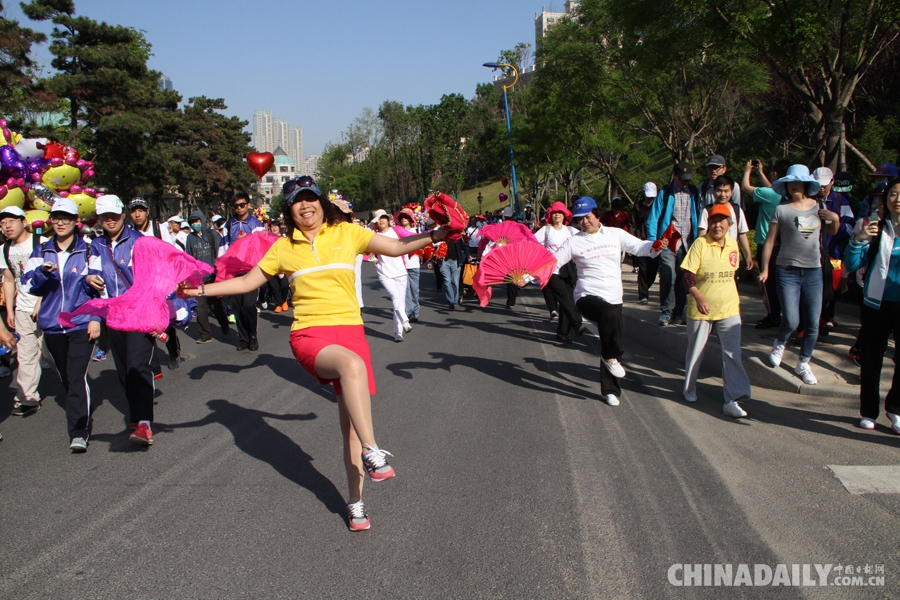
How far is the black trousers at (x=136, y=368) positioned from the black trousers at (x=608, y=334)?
4.02 metres

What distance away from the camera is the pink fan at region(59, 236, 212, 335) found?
192 inches

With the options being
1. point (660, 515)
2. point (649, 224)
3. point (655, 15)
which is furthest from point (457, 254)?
point (660, 515)

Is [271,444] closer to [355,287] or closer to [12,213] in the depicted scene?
[355,287]

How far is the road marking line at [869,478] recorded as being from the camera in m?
4.18

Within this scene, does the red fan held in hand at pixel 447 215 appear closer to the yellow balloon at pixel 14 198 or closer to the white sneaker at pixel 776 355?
the white sneaker at pixel 776 355

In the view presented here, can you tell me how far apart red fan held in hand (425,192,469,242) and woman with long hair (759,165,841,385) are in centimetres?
370

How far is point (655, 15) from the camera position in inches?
543

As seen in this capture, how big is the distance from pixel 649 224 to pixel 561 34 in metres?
16.9

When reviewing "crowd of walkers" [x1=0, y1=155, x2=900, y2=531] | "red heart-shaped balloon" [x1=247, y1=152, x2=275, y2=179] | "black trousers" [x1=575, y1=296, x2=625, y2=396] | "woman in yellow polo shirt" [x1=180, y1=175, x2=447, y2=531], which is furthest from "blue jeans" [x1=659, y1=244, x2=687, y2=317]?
"woman in yellow polo shirt" [x1=180, y1=175, x2=447, y2=531]

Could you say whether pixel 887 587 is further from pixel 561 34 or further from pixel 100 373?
pixel 561 34

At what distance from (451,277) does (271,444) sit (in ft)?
28.9

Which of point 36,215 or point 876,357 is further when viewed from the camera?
point 36,215

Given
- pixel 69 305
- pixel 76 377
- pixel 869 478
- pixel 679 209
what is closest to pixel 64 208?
pixel 69 305

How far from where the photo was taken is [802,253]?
20.8ft
